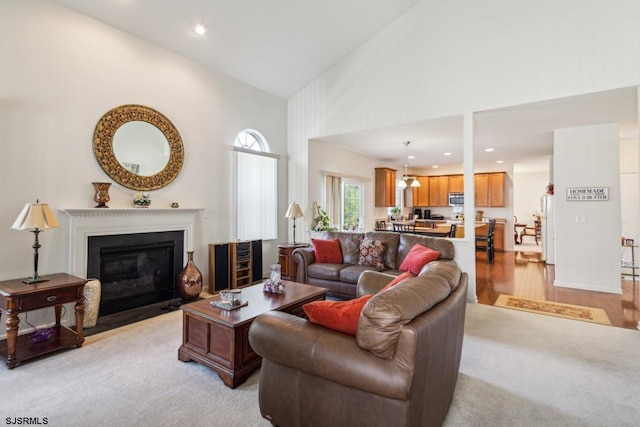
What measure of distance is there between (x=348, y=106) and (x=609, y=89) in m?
3.50

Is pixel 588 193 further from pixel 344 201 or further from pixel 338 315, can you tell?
pixel 338 315

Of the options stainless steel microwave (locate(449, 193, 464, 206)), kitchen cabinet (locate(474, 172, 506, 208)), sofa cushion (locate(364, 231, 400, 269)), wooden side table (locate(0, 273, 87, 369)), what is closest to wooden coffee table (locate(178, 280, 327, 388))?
wooden side table (locate(0, 273, 87, 369))

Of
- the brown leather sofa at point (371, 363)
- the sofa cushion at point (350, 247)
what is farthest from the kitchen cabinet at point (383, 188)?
the brown leather sofa at point (371, 363)

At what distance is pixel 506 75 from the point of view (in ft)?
14.0

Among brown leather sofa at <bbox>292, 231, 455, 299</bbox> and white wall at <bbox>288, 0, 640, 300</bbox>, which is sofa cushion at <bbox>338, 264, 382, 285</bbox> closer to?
brown leather sofa at <bbox>292, 231, 455, 299</bbox>

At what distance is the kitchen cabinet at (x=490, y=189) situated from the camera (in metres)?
9.35

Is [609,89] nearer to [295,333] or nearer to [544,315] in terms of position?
[544,315]

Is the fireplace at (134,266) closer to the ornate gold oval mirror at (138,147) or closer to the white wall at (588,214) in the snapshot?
the ornate gold oval mirror at (138,147)

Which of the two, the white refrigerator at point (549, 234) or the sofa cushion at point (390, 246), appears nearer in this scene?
the sofa cushion at point (390, 246)

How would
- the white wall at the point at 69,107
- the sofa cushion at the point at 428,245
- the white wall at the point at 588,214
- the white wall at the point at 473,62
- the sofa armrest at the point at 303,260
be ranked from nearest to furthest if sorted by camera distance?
the white wall at the point at 69,107 < the white wall at the point at 473,62 < the sofa cushion at the point at 428,245 < the sofa armrest at the point at 303,260 < the white wall at the point at 588,214

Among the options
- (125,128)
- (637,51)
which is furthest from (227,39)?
(637,51)

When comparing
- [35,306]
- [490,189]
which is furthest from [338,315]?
[490,189]

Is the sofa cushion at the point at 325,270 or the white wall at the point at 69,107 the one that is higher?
the white wall at the point at 69,107

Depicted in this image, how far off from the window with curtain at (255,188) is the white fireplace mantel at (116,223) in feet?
3.27
